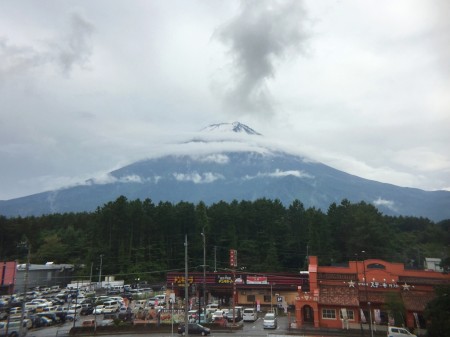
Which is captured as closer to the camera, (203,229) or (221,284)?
(221,284)

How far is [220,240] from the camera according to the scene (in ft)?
295

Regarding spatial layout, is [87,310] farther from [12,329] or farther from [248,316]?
[248,316]

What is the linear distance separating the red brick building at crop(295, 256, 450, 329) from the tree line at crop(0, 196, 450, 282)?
35.0 meters

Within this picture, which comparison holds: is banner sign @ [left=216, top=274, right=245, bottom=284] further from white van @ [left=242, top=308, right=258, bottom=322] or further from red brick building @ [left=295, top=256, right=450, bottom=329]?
red brick building @ [left=295, top=256, right=450, bottom=329]

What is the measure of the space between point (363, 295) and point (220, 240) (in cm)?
4670

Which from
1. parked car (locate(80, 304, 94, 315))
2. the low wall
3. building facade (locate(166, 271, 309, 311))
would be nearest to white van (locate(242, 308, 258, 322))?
the low wall

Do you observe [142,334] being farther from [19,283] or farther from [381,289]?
[19,283]

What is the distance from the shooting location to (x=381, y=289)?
46625mm

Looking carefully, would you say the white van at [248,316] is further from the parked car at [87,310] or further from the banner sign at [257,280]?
the parked car at [87,310]

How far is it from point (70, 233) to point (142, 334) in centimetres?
7048

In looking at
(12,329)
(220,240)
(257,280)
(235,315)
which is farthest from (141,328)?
(220,240)

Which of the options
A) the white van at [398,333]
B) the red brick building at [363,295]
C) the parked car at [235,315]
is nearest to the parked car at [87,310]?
the parked car at [235,315]

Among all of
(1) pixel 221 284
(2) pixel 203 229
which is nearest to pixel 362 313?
(1) pixel 221 284

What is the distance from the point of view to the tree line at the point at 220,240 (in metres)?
85.8
